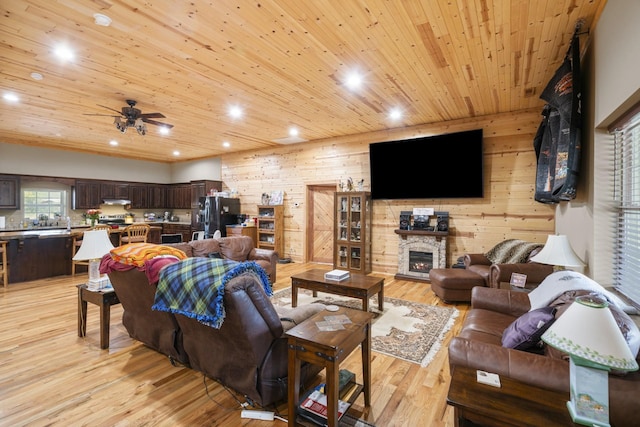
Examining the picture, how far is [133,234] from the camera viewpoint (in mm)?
6602

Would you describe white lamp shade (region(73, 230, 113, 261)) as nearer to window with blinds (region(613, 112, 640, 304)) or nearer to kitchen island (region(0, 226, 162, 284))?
kitchen island (region(0, 226, 162, 284))

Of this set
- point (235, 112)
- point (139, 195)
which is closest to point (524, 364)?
point (235, 112)

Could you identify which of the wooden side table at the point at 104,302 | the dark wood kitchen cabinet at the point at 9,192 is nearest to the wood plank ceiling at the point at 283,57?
the wooden side table at the point at 104,302

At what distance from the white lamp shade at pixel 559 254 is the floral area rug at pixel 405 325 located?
124 cm

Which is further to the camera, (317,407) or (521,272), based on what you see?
(521,272)

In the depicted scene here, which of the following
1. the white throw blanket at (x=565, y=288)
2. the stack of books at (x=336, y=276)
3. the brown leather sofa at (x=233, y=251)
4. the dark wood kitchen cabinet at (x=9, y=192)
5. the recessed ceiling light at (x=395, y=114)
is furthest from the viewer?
the dark wood kitchen cabinet at (x=9, y=192)

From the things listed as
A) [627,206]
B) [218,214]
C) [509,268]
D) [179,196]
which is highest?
[179,196]

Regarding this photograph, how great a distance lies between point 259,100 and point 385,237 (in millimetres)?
3534

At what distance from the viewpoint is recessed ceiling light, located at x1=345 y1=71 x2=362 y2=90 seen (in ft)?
11.4

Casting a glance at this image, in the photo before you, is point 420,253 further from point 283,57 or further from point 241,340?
point 241,340

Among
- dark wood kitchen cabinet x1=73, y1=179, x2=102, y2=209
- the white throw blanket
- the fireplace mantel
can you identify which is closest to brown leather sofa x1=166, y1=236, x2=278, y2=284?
the fireplace mantel

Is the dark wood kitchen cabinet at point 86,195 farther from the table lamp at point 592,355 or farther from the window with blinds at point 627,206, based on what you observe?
the window with blinds at point 627,206

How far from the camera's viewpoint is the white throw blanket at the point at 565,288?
A: 1.89 m

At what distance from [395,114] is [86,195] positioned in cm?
834
